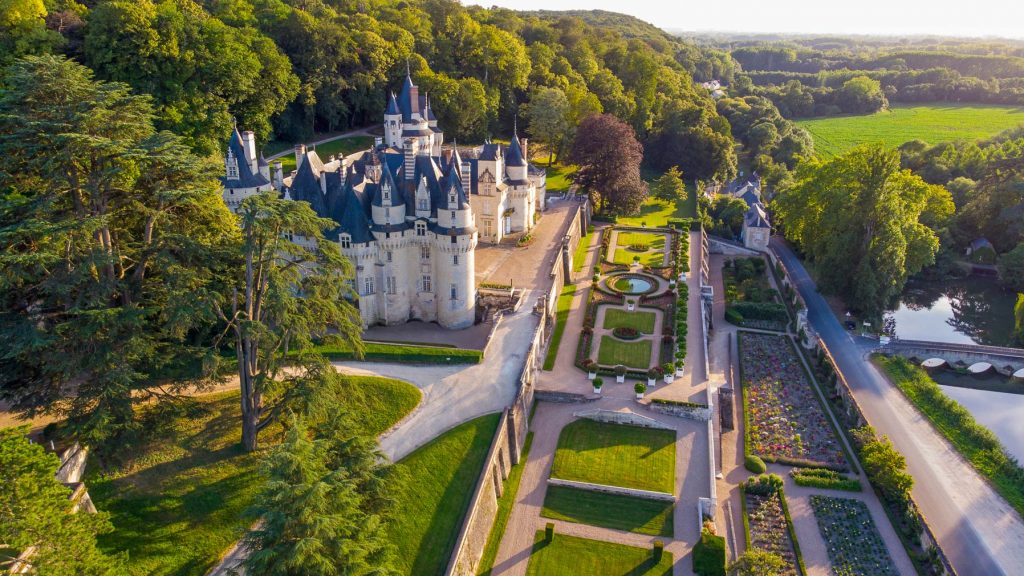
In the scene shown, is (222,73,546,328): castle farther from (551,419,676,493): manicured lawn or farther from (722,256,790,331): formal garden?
(722,256,790,331): formal garden

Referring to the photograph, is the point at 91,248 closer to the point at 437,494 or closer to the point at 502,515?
the point at 437,494

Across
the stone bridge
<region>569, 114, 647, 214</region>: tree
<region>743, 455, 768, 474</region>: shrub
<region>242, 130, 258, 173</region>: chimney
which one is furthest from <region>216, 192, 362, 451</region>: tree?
<region>569, 114, 647, 214</region>: tree

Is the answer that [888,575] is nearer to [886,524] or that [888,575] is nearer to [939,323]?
[886,524]

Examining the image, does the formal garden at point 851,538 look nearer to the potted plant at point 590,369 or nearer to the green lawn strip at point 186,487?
the potted plant at point 590,369

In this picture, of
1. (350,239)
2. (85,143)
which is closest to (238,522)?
(85,143)

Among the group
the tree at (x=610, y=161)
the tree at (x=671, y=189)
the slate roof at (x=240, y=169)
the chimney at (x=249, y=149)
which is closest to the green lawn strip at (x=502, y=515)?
the slate roof at (x=240, y=169)

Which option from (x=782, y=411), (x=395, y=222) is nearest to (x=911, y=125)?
(x=782, y=411)
